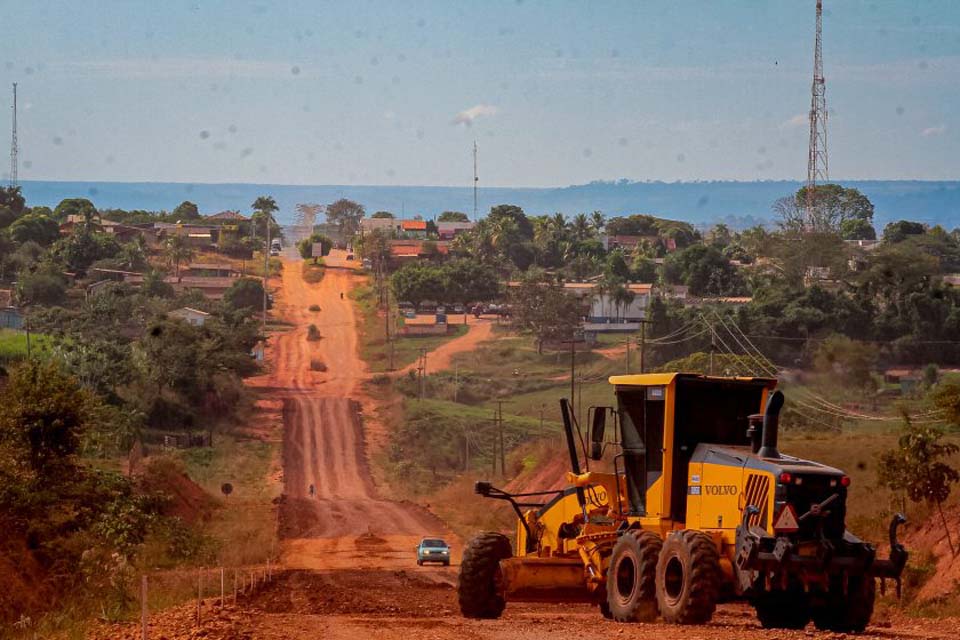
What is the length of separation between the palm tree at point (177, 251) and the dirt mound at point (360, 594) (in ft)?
433

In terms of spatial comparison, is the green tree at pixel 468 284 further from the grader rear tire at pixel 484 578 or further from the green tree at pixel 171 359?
the grader rear tire at pixel 484 578

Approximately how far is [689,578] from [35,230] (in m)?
161

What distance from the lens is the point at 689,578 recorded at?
17312mm

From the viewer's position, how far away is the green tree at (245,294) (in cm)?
14900

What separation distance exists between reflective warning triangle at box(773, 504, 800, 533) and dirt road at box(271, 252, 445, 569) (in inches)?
1129

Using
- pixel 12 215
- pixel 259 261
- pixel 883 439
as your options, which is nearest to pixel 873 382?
pixel 883 439

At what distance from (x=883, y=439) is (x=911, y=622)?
42494mm

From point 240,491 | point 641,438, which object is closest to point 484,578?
point 641,438

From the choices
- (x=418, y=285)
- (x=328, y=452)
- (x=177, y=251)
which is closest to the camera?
(x=328, y=452)

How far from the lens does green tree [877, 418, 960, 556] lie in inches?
1433

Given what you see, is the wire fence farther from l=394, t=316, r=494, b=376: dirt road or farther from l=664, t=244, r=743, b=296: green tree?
l=664, t=244, r=743, b=296: green tree

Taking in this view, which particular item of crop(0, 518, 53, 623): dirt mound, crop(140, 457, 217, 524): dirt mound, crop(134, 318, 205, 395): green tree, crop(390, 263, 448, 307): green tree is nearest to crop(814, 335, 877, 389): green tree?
crop(140, 457, 217, 524): dirt mound

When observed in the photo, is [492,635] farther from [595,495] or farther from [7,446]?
[7,446]

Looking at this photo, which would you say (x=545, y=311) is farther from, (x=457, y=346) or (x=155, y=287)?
(x=155, y=287)
